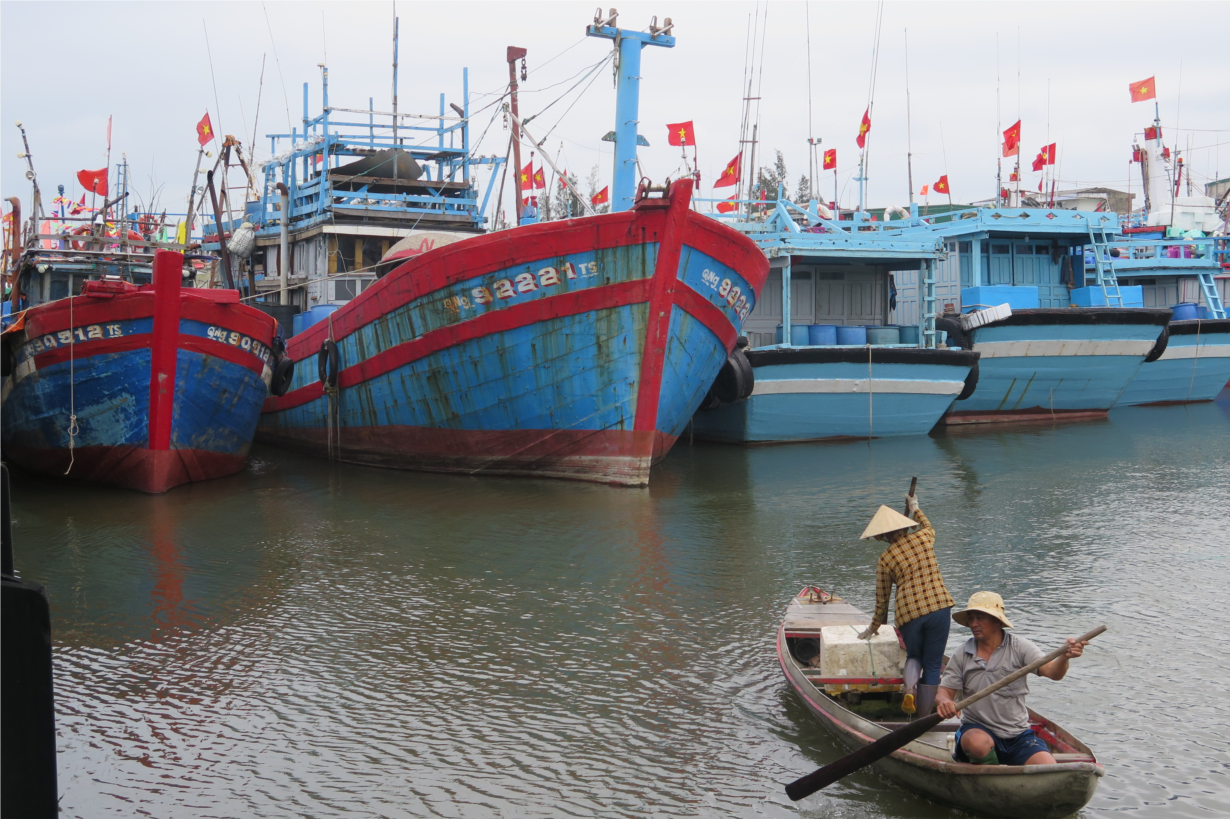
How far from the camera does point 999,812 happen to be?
4.61 metres

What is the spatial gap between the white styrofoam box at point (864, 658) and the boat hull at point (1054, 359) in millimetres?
15381

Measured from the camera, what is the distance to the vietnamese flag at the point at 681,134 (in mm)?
20125

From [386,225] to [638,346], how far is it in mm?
8311

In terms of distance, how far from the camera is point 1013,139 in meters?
25.6

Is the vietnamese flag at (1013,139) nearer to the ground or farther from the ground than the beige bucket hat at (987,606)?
farther from the ground

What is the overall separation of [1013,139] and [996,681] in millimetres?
23887

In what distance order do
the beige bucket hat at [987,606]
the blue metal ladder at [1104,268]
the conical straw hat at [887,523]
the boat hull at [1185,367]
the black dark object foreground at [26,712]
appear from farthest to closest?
the boat hull at [1185,367]
the blue metal ladder at [1104,268]
the conical straw hat at [887,523]
the beige bucket hat at [987,606]
the black dark object foreground at [26,712]

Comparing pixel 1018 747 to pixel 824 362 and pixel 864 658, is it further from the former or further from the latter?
pixel 824 362

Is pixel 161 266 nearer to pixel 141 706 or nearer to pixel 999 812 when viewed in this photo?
pixel 141 706

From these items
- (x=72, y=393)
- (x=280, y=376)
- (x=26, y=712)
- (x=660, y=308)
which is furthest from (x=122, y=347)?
(x=26, y=712)

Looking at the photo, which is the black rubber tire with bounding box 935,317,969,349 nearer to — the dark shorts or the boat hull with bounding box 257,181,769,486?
the boat hull with bounding box 257,181,769,486

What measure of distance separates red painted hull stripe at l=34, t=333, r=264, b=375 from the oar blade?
35.2ft

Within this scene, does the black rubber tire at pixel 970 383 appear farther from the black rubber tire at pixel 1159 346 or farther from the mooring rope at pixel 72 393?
the mooring rope at pixel 72 393

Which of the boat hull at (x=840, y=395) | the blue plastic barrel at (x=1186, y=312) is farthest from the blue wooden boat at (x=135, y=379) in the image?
the blue plastic barrel at (x=1186, y=312)
